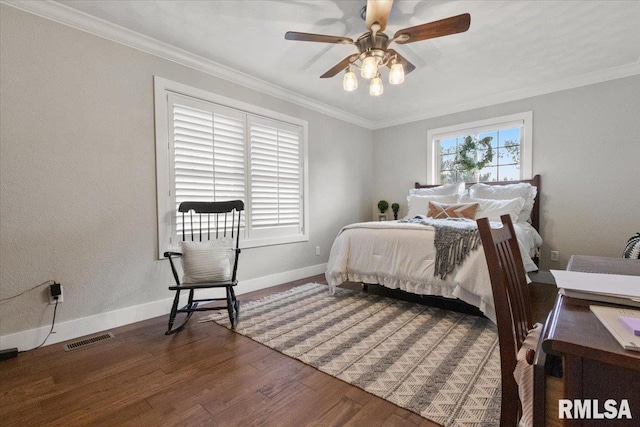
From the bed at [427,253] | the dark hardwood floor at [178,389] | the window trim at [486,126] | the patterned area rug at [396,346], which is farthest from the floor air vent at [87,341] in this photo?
the window trim at [486,126]

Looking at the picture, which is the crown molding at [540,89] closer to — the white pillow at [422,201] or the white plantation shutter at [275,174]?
the white pillow at [422,201]

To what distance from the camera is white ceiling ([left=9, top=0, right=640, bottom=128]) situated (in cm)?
222

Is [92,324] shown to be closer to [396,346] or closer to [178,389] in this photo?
[178,389]

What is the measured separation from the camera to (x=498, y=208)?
11.5 feet

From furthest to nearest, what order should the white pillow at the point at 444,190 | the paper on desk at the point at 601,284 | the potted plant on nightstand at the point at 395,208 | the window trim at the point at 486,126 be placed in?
1. the potted plant on nightstand at the point at 395,208
2. the white pillow at the point at 444,190
3. the window trim at the point at 486,126
4. the paper on desk at the point at 601,284

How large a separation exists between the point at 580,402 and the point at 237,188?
10.6ft

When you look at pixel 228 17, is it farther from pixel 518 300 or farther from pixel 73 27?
pixel 518 300

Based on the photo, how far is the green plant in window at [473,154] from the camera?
4.30 m

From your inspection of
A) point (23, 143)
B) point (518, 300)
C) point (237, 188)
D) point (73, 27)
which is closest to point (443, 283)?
point (518, 300)

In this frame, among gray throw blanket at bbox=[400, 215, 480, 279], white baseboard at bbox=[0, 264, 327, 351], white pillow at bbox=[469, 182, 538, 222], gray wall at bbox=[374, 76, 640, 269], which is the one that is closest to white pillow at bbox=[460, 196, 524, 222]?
white pillow at bbox=[469, 182, 538, 222]

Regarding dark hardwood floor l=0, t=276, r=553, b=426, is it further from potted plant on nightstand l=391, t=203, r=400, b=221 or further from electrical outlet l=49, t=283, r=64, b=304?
potted plant on nightstand l=391, t=203, r=400, b=221

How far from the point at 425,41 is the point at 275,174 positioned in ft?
7.08

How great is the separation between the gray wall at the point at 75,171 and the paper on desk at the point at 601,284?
9.60 ft

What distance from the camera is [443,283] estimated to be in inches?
100
